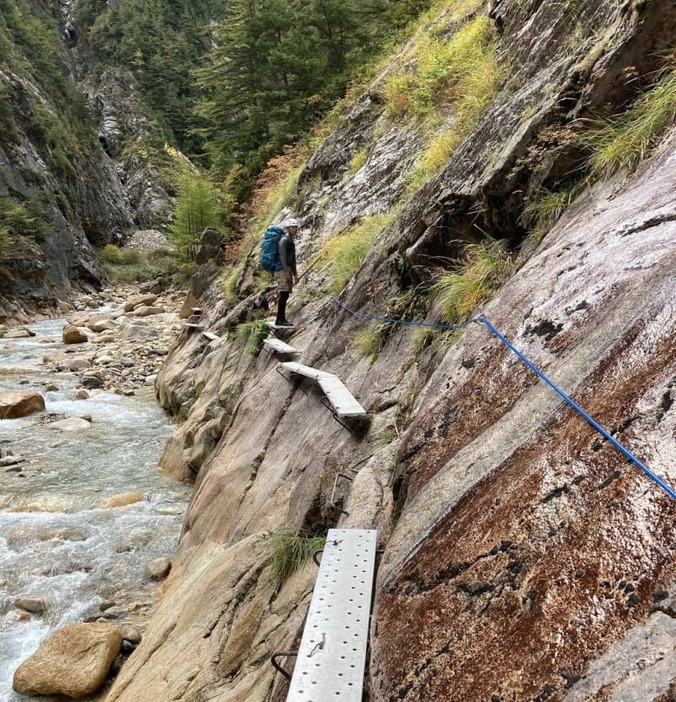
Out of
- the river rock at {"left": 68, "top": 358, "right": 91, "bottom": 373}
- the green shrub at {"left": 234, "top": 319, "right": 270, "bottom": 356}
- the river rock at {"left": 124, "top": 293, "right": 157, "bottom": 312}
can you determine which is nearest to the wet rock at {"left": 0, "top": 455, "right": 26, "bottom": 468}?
the green shrub at {"left": 234, "top": 319, "right": 270, "bottom": 356}

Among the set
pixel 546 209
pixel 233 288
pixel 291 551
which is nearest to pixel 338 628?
→ pixel 291 551

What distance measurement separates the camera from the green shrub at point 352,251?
6.94 meters

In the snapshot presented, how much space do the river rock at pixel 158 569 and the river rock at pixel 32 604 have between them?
1024 millimetres

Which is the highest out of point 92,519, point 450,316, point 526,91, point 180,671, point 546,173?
point 526,91

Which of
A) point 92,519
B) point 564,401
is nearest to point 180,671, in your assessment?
point 564,401

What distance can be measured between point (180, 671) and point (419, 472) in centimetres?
204

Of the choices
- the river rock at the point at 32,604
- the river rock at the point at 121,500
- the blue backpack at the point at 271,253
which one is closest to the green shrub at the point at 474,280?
the blue backpack at the point at 271,253

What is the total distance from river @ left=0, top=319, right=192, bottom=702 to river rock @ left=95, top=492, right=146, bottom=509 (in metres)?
0.09

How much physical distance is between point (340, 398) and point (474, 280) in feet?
4.51

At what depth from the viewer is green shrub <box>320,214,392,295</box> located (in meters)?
6.94

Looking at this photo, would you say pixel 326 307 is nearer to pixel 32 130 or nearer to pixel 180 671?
pixel 180 671

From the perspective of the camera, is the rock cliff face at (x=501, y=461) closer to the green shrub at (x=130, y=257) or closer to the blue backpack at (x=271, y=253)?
the blue backpack at (x=271, y=253)

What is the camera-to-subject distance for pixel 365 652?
195 cm

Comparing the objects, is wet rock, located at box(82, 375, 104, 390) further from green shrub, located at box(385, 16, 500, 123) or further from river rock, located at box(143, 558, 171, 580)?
green shrub, located at box(385, 16, 500, 123)
